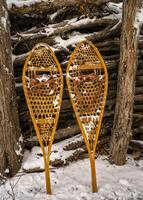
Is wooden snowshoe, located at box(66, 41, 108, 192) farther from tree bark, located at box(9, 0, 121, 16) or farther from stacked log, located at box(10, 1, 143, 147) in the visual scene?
tree bark, located at box(9, 0, 121, 16)

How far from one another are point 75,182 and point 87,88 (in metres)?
0.91

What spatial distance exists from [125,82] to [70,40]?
84 centimetres

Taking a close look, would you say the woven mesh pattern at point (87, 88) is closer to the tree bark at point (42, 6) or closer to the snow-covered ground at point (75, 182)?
the snow-covered ground at point (75, 182)

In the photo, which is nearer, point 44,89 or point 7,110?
point 7,110

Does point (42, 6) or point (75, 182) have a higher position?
point (42, 6)

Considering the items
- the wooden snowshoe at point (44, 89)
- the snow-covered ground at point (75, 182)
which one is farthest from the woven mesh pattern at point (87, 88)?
the snow-covered ground at point (75, 182)

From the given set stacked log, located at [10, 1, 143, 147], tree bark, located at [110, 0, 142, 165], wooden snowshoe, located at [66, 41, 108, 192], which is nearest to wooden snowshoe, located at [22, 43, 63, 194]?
wooden snowshoe, located at [66, 41, 108, 192]

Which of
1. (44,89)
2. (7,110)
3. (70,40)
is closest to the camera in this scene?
(7,110)

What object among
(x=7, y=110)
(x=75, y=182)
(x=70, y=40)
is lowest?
(x=75, y=182)

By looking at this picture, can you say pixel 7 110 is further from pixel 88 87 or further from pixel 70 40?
pixel 70 40

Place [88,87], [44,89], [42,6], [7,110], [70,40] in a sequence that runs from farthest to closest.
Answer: [70,40] → [42,6] → [88,87] → [44,89] → [7,110]

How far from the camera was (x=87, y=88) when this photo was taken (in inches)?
122

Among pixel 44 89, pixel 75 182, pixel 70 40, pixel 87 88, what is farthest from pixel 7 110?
pixel 70 40

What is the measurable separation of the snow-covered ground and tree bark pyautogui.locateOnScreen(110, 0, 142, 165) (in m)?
0.18
